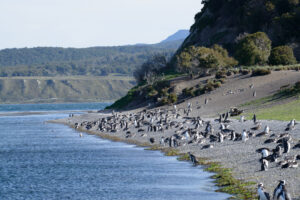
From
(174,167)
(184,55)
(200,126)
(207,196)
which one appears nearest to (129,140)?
(200,126)

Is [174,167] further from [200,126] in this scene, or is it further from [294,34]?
[294,34]

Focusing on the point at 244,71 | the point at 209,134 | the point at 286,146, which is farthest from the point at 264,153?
the point at 244,71

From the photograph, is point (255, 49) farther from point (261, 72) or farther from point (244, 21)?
point (244, 21)

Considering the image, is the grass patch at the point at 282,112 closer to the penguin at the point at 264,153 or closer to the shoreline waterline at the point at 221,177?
the shoreline waterline at the point at 221,177

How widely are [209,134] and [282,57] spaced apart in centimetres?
4604

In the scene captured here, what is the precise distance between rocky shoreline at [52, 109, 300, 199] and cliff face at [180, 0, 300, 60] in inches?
1646

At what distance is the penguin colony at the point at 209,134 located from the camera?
2653 centimetres

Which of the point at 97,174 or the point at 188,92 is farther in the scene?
the point at 188,92

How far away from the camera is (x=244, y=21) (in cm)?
11012

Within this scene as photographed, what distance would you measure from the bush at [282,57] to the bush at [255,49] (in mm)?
1292

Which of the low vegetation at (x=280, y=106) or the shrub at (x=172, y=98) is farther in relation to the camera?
the shrub at (x=172, y=98)

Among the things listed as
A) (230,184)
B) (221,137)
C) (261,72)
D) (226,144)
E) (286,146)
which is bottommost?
(230,184)

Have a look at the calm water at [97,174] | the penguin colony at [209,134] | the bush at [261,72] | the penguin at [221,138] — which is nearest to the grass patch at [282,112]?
the penguin colony at [209,134]

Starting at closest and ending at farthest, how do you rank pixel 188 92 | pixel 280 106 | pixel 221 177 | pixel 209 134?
pixel 221 177 → pixel 209 134 → pixel 280 106 → pixel 188 92
